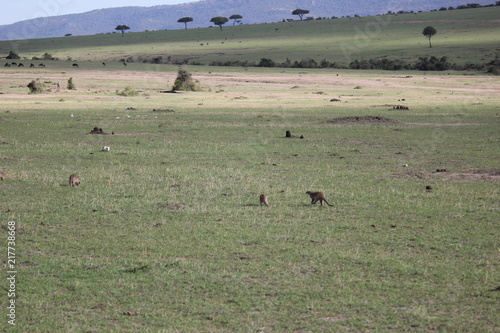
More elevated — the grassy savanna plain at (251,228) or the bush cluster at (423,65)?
the bush cluster at (423,65)

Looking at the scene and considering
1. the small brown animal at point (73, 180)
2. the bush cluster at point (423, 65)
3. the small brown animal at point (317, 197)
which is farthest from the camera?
the bush cluster at point (423, 65)

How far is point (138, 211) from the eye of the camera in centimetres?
1234

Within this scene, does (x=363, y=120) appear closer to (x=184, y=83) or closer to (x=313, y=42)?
(x=184, y=83)

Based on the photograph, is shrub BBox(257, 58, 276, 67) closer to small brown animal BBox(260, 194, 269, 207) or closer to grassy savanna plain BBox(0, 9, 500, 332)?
grassy savanna plain BBox(0, 9, 500, 332)

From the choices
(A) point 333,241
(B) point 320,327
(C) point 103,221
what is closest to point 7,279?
(C) point 103,221

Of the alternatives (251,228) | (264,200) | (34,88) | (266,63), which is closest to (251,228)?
(251,228)

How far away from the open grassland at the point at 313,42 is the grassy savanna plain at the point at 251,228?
221ft

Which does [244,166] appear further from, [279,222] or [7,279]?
[7,279]

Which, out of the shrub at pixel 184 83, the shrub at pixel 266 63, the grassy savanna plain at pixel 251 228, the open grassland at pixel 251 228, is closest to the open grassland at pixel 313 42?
the shrub at pixel 266 63

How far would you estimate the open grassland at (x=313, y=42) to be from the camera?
317 feet

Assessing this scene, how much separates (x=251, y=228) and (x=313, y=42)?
11077cm

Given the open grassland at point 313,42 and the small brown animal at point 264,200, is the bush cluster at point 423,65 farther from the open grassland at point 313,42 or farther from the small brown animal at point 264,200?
the small brown animal at point 264,200

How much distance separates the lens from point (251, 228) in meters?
11.0

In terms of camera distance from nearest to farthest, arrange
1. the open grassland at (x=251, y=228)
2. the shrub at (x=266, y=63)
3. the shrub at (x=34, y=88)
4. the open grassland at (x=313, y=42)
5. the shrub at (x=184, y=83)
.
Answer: the open grassland at (x=251, y=228), the shrub at (x=34, y=88), the shrub at (x=184, y=83), the shrub at (x=266, y=63), the open grassland at (x=313, y=42)
